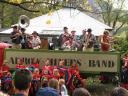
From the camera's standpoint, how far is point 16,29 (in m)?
18.3

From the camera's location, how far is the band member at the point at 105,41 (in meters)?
18.1

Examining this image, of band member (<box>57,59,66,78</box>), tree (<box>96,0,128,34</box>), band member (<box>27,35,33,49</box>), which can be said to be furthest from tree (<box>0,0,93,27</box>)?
tree (<box>96,0,128,34</box>)

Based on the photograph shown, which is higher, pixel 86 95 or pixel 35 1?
pixel 35 1

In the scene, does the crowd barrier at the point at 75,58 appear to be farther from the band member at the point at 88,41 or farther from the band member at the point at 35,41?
the band member at the point at 35,41

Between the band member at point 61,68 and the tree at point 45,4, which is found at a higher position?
the tree at point 45,4

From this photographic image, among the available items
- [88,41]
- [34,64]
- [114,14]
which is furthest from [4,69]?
[114,14]

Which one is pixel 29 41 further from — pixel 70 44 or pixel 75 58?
pixel 75 58

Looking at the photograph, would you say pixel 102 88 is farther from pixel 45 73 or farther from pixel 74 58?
pixel 45 73

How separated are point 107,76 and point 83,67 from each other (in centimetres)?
125

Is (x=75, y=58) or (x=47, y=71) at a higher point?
(x=75, y=58)

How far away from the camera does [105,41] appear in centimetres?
1820

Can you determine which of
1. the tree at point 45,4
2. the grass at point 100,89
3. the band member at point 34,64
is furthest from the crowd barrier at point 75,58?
the tree at point 45,4

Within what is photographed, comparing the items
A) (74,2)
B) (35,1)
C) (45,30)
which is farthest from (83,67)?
(45,30)

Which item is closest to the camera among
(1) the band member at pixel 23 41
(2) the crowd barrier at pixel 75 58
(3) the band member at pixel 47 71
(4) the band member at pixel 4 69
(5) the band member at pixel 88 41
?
(3) the band member at pixel 47 71
